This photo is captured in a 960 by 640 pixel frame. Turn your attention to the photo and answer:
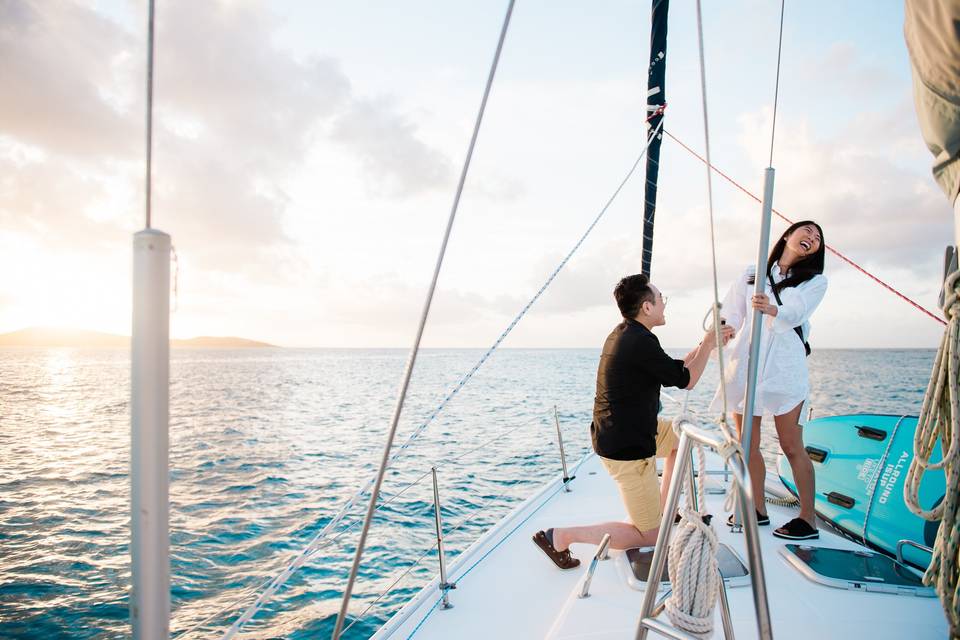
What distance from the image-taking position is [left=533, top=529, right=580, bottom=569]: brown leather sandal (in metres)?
2.61

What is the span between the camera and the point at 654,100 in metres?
3.65

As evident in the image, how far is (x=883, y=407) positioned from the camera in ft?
57.8

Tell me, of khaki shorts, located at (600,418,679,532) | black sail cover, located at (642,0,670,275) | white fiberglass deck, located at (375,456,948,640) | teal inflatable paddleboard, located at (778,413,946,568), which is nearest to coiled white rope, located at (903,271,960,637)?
white fiberglass deck, located at (375,456,948,640)

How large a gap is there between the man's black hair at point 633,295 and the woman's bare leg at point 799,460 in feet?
3.35

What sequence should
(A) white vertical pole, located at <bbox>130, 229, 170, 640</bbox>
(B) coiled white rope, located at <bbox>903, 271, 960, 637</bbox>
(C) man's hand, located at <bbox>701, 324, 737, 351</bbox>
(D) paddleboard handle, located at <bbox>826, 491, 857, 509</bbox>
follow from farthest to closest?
(D) paddleboard handle, located at <bbox>826, 491, 857, 509</bbox> → (C) man's hand, located at <bbox>701, 324, 737, 351</bbox> → (B) coiled white rope, located at <bbox>903, 271, 960, 637</bbox> → (A) white vertical pole, located at <bbox>130, 229, 170, 640</bbox>

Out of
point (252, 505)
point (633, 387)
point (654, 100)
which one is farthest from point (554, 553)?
point (252, 505)

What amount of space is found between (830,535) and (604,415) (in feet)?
4.89

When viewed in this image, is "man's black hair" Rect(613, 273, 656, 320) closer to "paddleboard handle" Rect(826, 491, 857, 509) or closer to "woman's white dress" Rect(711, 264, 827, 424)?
"woman's white dress" Rect(711, 264, 827, 424)

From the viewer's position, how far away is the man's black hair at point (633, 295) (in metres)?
2.69

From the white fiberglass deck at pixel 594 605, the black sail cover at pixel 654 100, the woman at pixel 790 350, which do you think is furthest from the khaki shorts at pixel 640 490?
the black sail cover at pixel 654 100

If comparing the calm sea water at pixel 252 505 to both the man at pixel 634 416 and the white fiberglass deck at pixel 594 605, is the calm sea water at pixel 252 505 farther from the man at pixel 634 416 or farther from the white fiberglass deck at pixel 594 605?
the man at pixel 634 416

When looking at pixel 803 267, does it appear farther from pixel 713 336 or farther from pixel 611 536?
pixel 611 536

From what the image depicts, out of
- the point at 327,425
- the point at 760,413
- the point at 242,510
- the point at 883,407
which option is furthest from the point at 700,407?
the point at 760,413

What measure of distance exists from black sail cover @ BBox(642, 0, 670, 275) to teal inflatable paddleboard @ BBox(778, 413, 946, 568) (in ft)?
5.52
